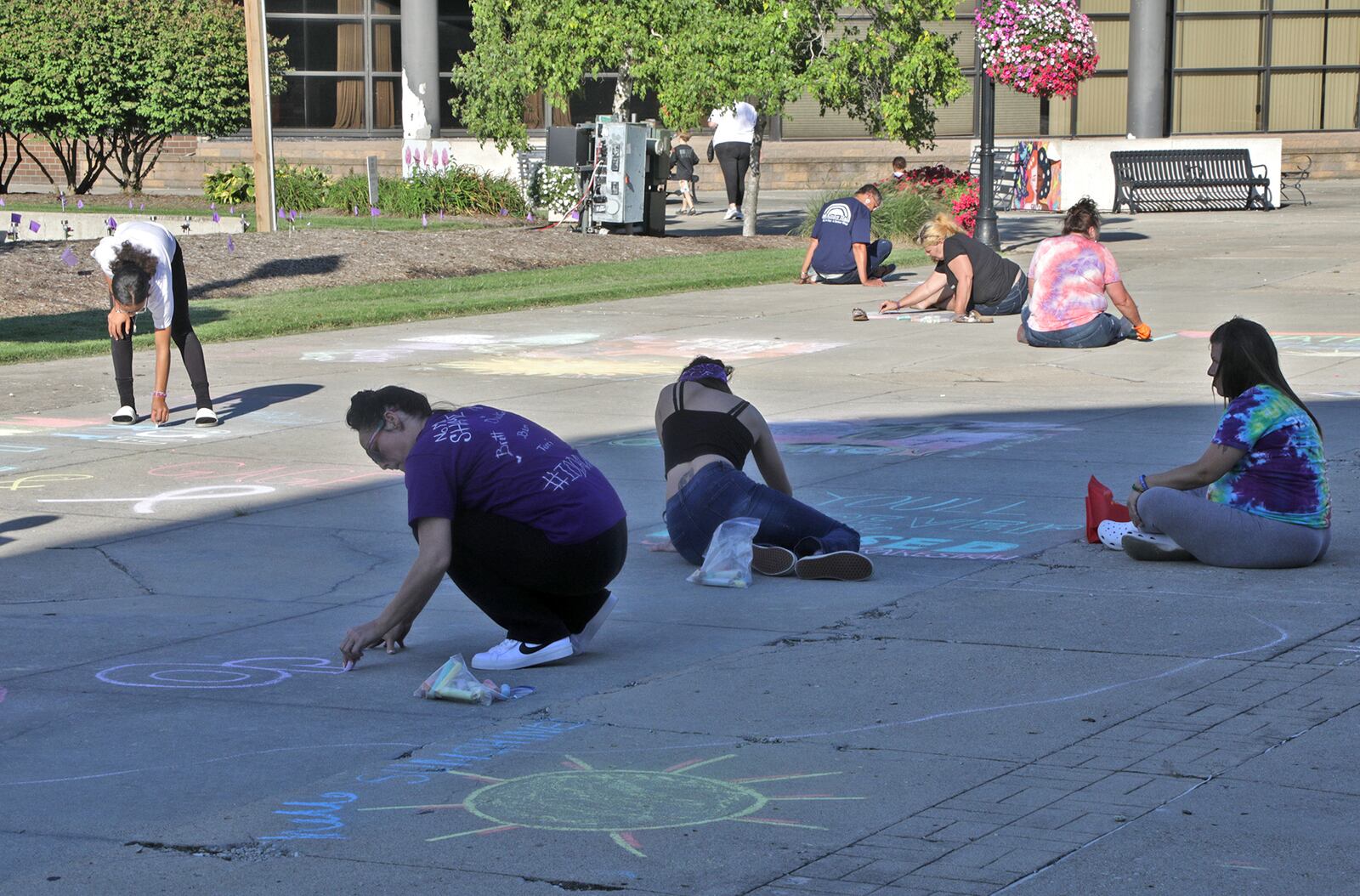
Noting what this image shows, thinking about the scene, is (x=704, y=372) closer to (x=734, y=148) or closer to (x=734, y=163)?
(x=734, y=148)

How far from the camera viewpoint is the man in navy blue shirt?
19781 mm

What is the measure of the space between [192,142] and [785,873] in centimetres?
3823

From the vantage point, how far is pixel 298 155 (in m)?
38.4

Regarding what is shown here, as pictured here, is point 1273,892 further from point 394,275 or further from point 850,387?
point 394,275

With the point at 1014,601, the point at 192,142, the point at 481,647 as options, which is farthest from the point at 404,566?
the point at 192,142

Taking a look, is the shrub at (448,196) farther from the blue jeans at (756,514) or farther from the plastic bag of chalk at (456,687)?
the plastic bag of chalk at (456,687)

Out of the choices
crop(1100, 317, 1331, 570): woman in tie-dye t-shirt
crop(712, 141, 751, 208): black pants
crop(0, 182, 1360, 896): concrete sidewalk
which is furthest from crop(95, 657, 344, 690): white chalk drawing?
crop(712, 141, 751, 208): black pants

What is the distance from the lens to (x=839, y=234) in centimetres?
1995

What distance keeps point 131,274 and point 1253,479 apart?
6.67m

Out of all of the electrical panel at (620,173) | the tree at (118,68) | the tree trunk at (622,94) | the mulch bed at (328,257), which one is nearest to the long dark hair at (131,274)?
the mulch bed at (328,257)

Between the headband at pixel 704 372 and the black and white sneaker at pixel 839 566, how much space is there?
3.08 ft

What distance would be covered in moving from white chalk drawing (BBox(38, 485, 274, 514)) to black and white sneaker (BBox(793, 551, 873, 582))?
10.9ft

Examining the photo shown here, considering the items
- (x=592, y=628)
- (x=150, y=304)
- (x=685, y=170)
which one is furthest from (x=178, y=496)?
(x=685, y=170)

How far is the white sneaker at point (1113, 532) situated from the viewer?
7746mm
